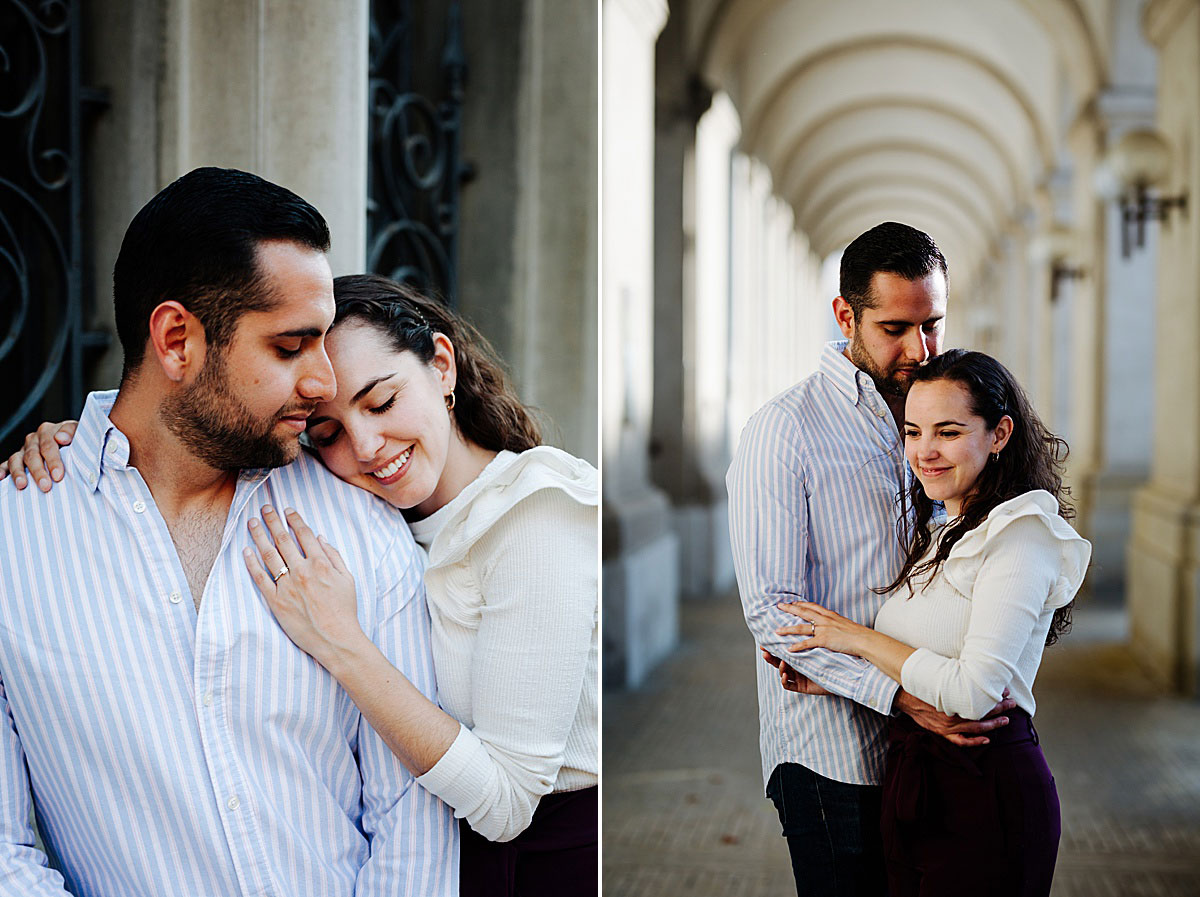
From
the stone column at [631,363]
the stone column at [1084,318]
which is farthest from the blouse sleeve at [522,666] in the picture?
the stone column at [631,363]

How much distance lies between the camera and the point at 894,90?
7.88 ft

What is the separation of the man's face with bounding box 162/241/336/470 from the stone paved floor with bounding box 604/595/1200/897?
2.61ft

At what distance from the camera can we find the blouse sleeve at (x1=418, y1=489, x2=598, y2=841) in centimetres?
172

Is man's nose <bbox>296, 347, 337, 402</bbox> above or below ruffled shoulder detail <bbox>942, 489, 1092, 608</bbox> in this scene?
above

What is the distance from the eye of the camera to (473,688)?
175cm

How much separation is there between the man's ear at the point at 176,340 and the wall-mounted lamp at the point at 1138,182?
285 centimetres

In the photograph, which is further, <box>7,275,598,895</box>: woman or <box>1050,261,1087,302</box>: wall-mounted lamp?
<box>1050,261,1087,302</box>: wall-mounted lamp

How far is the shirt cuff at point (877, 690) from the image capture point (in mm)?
1646

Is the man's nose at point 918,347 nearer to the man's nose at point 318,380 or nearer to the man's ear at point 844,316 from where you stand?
the man's ear at point 844,316

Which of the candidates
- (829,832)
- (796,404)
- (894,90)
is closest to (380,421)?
(796,404)

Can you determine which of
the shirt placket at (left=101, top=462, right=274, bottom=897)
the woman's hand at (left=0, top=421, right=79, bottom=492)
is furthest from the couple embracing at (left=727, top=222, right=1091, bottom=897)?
the woman's hand at (left=0, top=421, right=79, bottom=492)

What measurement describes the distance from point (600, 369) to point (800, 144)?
718 millimetres

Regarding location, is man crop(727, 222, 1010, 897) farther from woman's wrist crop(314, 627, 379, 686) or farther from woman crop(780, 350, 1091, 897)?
woman's wrist crop(314, 627, 379, 686)

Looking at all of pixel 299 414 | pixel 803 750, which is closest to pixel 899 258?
pixel 803 750
